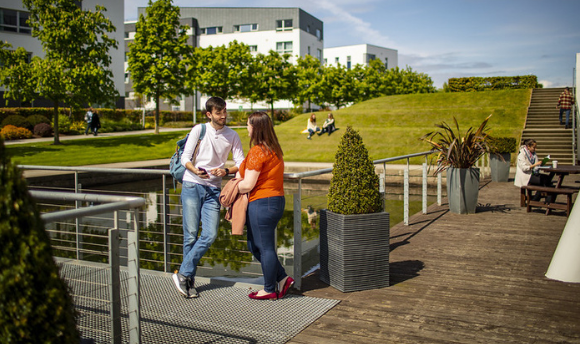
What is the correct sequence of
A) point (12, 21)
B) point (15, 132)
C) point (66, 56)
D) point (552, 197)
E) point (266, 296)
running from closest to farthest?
point (266, 296), point (552, 197), point (66, 56), point (15, 132), point (12, 21)

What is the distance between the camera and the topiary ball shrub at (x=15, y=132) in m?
28.4

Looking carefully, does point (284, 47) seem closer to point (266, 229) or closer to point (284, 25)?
point (284, 25)

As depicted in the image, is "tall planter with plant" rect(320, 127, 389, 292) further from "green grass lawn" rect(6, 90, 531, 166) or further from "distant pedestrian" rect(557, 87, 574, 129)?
"distant pedestrian" rect(557, 87, 574, 129)

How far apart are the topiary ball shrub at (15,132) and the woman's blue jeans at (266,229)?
28.6 metres

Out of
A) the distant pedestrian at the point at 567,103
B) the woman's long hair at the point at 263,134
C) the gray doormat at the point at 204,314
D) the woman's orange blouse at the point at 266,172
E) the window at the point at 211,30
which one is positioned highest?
the window at the point at 211,30

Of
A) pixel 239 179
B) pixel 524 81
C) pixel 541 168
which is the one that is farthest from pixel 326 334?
pixel 524 81

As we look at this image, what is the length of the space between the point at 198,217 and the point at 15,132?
2879 centimetres

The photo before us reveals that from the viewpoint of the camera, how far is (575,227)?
5188mm

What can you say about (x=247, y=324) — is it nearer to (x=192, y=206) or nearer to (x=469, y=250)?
(x=192, y=206)

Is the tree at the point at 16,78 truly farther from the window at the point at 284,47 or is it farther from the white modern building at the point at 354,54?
the white modern building at the point at 354,54

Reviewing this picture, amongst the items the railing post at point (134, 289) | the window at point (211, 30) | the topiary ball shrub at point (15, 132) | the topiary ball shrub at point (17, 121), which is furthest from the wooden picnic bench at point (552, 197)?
the window at point (211, 30)

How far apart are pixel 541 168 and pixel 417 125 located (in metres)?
18.9

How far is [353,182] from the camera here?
16.8 feet

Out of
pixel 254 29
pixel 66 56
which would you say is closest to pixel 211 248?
pixel 66 56
